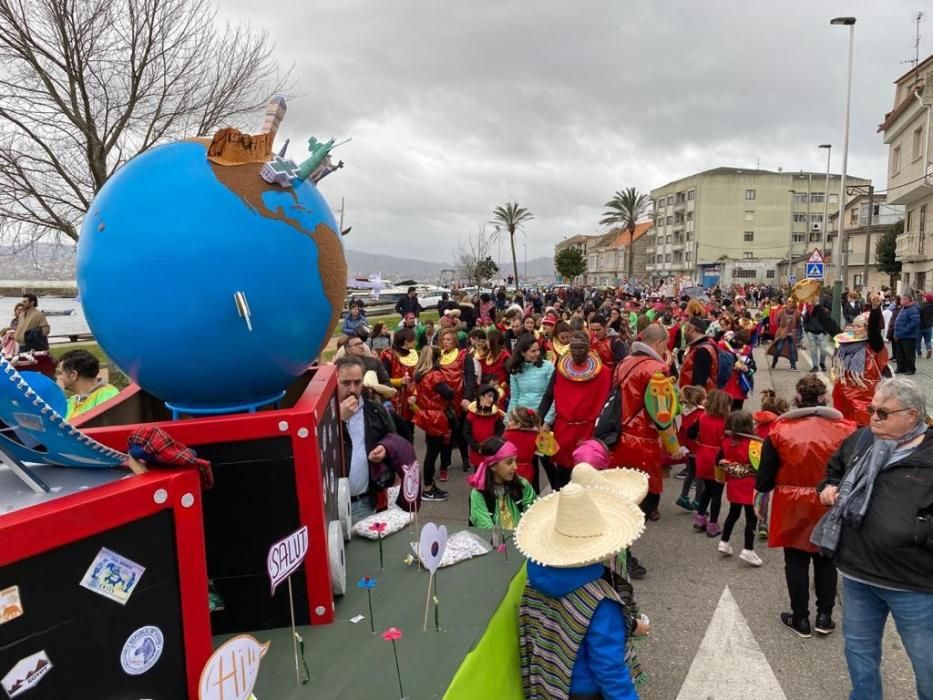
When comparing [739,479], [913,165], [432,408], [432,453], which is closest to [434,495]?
[432,453]

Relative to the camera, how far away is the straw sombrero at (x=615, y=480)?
3102 mm

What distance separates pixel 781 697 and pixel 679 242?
A: 264 ft

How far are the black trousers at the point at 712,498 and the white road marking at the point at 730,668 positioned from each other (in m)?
1.54

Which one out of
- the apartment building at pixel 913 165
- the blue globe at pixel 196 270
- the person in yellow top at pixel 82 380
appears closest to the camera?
the blue globe at pixel 196 270

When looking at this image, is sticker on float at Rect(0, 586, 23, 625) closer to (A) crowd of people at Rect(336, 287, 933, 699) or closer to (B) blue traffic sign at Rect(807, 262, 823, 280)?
(A) crowd of people at Rect(336, 287, 933, 699)

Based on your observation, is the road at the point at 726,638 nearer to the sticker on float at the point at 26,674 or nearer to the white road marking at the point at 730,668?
the white road marking at the point at 730,668

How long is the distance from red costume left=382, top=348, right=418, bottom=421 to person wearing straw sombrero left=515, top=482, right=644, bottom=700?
5286 millimetres

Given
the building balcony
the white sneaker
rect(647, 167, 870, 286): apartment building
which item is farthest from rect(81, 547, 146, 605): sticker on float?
rect(647, 167, 870, 286): apartment building

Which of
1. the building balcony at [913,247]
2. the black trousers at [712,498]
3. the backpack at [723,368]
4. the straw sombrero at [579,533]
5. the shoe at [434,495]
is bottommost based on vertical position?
the shoe at [434,495]

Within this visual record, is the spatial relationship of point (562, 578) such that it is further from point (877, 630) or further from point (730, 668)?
A: point (730, 668)

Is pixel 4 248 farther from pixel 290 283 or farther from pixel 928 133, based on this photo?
pixel 928 133

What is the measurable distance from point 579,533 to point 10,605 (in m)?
1.92

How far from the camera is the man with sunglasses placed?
2.71m

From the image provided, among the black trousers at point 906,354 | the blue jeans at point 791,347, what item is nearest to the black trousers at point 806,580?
the blue jeans at point 791,347
